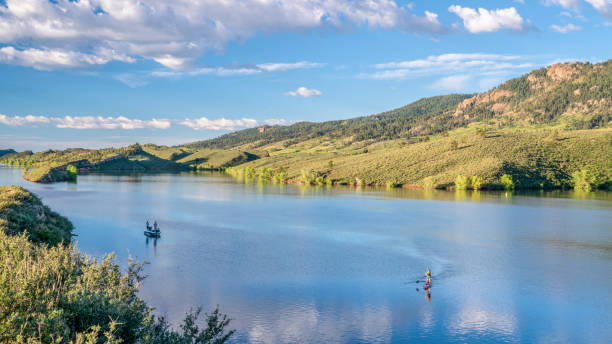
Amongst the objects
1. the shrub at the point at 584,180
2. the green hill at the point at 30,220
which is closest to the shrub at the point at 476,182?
the shrub at the point at 584,180

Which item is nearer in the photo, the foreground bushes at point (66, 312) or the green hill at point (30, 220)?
the foreground bushes at point (66, 312)

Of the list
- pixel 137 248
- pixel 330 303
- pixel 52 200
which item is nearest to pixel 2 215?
pixel 137 248

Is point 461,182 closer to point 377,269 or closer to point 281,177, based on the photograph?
point 281,177

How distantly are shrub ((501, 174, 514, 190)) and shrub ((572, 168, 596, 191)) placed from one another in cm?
1974

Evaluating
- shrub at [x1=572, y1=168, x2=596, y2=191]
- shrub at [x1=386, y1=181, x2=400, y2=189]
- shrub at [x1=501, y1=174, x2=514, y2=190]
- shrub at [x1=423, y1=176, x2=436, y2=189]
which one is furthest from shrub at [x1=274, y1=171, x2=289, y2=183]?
shrub at [x1=572, y1=168, x2=596, y2=191]

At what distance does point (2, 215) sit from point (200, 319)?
24.7 meters

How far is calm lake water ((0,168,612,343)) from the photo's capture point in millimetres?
29172

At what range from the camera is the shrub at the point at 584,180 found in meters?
135

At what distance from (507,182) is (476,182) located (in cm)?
850

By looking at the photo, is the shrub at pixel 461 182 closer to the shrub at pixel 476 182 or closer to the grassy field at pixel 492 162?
the shrub at pixel 476 182

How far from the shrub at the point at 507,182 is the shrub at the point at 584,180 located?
1974cm

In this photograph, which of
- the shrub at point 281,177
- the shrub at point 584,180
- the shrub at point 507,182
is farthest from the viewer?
the shrub at point 281,177

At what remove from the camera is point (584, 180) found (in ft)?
446

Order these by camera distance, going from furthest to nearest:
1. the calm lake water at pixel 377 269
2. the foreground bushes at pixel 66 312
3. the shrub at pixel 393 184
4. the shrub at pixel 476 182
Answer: the shrub at pixel 393 184 → the shrub at pixel 476 182 → the calm lake water at pixel 377 269 → the foreground bushes at pixel 66 312
